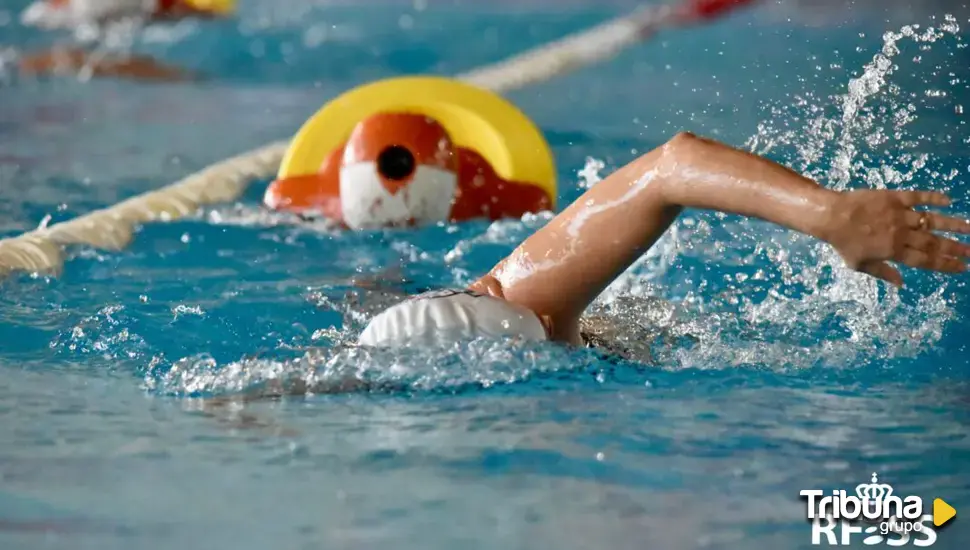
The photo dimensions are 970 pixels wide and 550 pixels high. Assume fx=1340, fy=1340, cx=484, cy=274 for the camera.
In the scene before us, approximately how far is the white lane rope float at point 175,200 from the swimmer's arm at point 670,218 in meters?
1.67

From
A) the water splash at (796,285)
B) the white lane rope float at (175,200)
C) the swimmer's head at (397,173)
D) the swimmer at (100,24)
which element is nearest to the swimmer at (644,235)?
the water splash at (796,285)

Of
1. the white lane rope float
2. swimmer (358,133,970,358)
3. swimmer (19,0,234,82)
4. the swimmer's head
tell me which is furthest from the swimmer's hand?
swimmer (19,0,234,82)

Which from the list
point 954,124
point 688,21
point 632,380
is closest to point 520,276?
point 632,380

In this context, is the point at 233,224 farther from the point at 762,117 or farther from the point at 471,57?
the point at 471,57

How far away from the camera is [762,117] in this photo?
3.97 m

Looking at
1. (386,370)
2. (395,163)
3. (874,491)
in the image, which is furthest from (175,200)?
(874,491)

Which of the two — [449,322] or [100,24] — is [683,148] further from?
[100,24]

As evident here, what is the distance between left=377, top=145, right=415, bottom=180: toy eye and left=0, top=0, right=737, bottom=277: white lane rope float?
31.2 inches

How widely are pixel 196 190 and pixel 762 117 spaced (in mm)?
1964

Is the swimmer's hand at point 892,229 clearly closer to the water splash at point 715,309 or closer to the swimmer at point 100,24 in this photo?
the water splash at point 715,309

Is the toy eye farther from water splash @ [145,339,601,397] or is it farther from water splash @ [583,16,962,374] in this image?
water splash @ [145,339,601,397]

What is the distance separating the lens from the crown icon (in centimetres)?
200

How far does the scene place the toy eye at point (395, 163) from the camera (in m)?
3.89

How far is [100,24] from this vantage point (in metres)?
8.03
